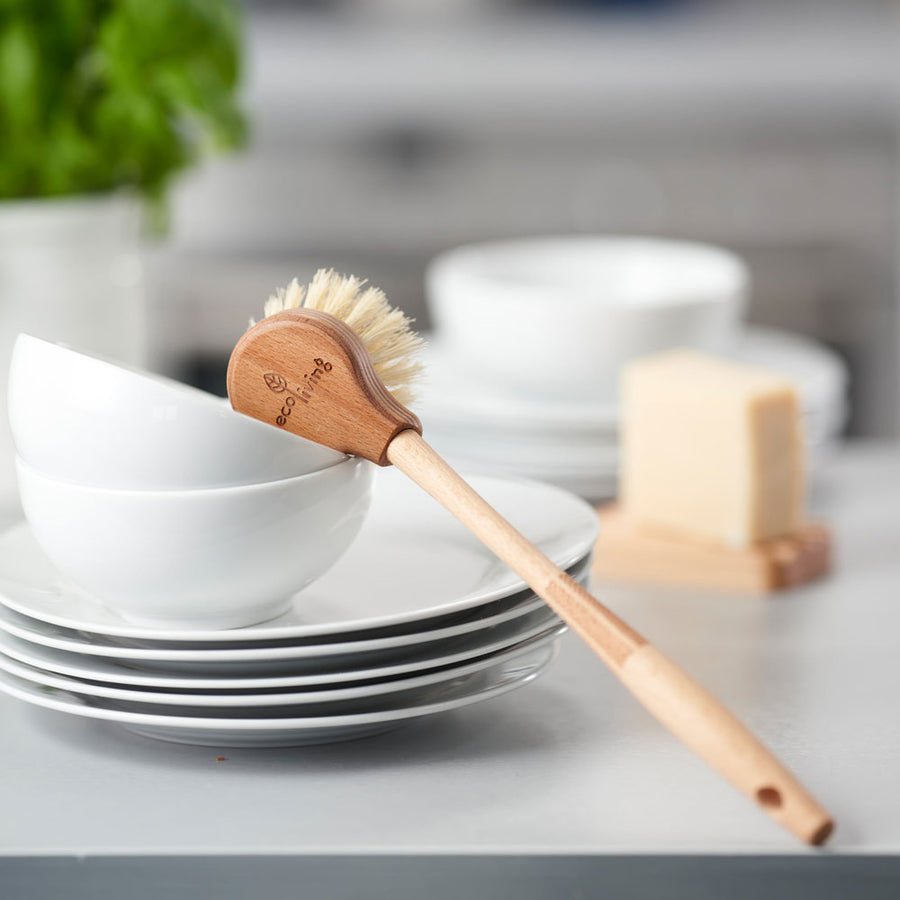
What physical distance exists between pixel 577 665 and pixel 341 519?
17cm

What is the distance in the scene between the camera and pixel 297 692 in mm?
518

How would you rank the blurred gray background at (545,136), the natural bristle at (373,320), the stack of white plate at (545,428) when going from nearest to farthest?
1. the natural bristle at (373,320)
2. the stack of white plate at (545,428)
3. the blurred gray background at (545,136)

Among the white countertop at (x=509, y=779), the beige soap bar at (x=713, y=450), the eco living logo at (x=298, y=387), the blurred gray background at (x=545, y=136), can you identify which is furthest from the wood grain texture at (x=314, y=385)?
the blurred gray background at (x=545, y=136)

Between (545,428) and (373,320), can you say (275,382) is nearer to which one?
(373,320)

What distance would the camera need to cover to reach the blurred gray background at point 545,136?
295cm

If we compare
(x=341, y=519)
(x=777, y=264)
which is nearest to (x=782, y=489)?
(x=341, y=519)

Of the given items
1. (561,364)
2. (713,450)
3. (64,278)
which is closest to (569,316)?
(561,364)

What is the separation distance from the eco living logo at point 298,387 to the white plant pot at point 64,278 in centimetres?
44

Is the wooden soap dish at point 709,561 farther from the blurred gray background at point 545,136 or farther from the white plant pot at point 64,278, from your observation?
the blurred gray background at point 545,136

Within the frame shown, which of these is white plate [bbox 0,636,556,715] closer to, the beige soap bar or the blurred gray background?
the beige soap bar

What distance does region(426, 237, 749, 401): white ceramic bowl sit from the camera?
0.95 m

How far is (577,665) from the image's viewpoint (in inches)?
25.7

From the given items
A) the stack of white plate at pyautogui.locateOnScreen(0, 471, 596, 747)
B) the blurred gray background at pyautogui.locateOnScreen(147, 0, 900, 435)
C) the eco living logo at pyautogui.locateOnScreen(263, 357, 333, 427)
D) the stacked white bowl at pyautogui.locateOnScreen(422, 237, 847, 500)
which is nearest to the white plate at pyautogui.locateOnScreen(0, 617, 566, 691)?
the stack of white plate at pyautogui.locateOnScreen(0, 471, 596, 747)

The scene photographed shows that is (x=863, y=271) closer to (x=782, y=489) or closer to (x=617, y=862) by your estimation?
(x=782, y=489)
